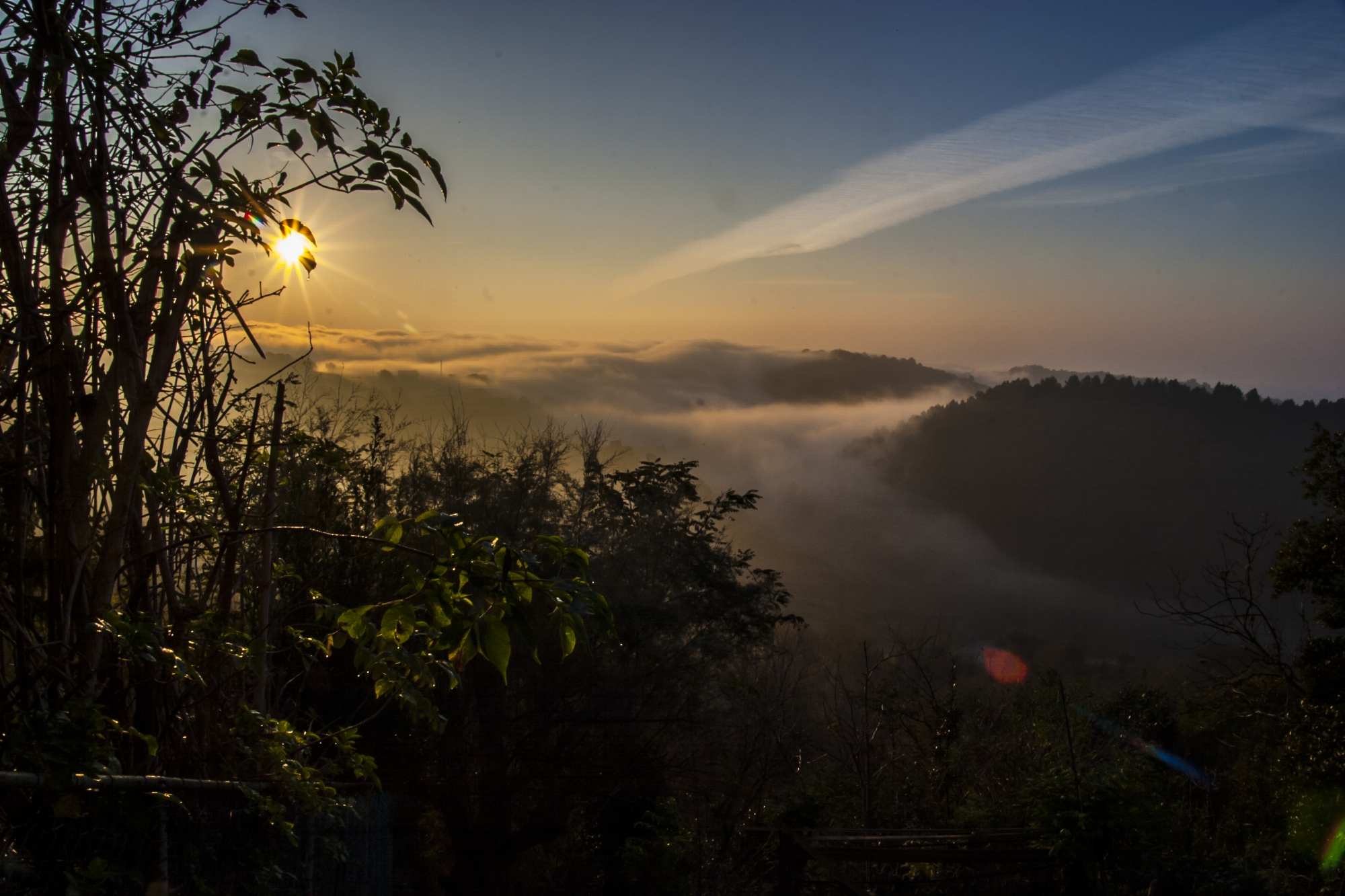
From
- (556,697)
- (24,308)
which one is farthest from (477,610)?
(556,697)

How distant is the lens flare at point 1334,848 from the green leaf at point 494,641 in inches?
464

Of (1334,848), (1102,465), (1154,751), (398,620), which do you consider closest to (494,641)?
(398,620)

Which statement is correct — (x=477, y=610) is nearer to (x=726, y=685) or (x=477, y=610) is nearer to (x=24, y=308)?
(x=24, y=308)

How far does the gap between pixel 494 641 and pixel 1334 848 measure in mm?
12542

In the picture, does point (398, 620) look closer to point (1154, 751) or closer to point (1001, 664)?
point (1154, 751)

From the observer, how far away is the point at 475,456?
15070 mm

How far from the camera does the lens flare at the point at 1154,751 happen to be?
15.6 m

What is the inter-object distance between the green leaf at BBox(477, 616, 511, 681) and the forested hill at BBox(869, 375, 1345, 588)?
Answer: 221 ft

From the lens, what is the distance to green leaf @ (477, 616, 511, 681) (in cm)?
152

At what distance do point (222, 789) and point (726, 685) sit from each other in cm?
1255

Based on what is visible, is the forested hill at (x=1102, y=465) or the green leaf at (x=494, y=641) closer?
the green leaf at (x=494, y=641)

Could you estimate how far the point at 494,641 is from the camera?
1.52 meters

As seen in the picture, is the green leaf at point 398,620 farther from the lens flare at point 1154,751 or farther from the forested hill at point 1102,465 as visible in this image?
the forested hill at point 1102,465

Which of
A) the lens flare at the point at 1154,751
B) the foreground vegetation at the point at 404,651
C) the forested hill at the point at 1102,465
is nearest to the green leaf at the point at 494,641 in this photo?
the foreground vegetation at the point at 404,651
